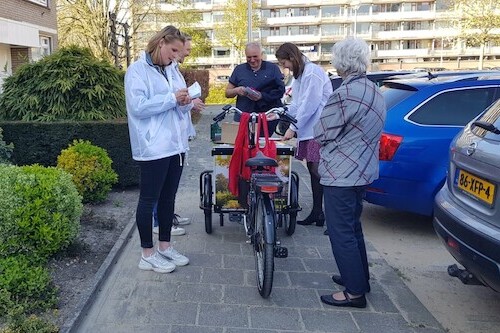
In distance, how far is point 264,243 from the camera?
11.4 feet

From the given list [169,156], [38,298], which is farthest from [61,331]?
[169,156]

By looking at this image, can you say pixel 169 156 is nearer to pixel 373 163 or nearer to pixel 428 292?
pixel 373 163

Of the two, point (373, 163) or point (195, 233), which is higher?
point (373, 163)

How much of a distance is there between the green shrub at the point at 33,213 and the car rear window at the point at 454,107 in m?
3.55

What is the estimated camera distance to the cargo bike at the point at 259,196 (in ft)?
11.6

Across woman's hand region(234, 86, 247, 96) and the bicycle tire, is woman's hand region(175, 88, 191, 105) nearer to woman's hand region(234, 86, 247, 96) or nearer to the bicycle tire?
the bicycle tire

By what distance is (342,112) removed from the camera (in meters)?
3.25

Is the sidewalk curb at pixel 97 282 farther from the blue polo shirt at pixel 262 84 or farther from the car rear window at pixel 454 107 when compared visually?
the car rear window at pixel 454 107

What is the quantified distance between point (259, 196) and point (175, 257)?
1019 millimetres

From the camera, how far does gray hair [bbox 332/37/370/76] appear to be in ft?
10.8

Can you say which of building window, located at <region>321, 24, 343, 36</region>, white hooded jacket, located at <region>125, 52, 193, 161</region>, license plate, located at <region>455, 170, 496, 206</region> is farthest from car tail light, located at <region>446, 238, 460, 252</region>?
building window, located at <region>321, 24, 343, 36</region>

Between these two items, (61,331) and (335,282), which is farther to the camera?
(335,282)

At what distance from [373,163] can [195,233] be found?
2.43 metres

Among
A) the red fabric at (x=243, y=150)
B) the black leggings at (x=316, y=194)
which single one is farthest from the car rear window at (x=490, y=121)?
the black leggings at (x=316, y=194)
